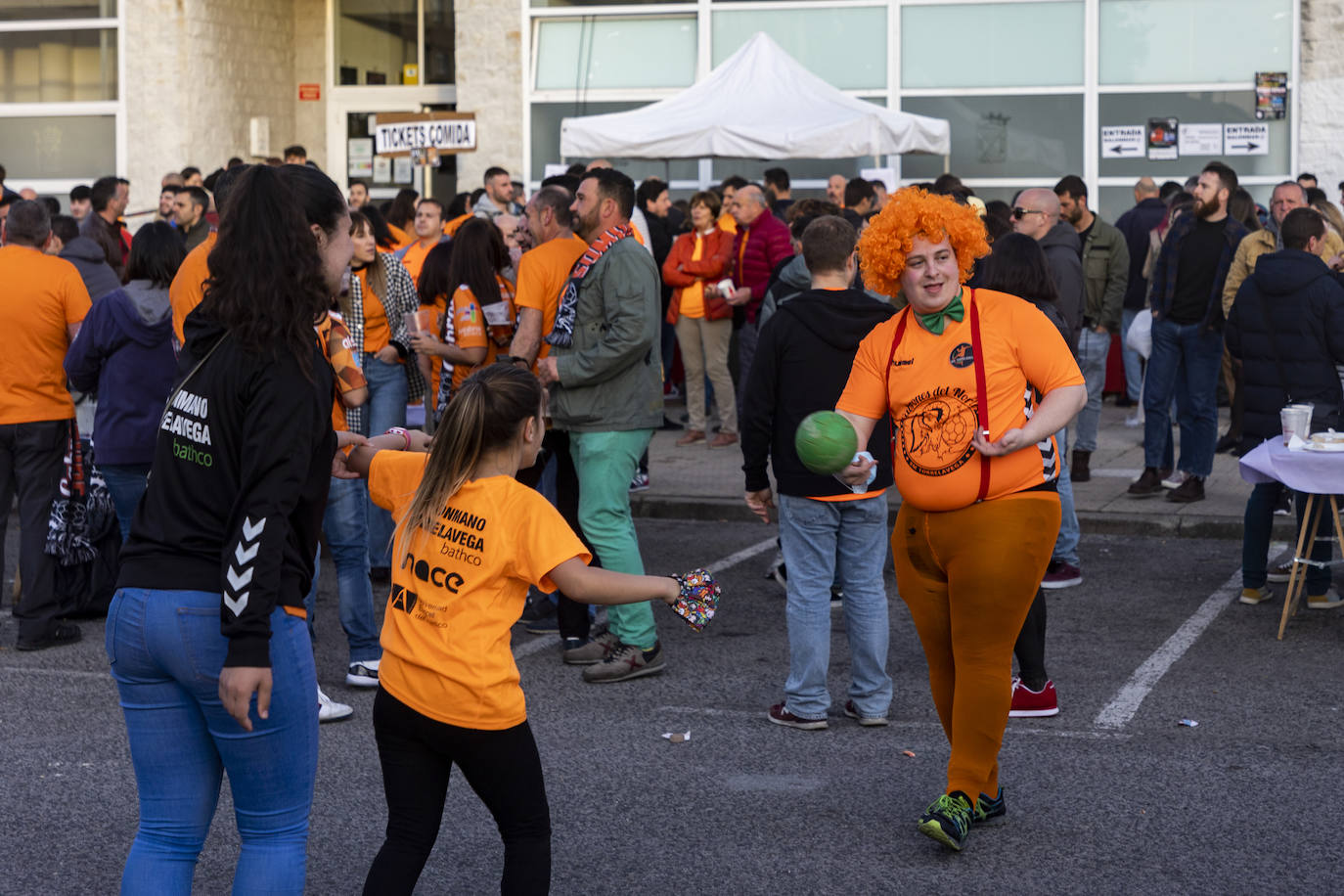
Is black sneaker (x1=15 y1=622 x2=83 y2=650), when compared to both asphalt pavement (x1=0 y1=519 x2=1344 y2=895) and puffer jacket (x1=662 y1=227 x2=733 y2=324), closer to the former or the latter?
asphalt pavement (x1=0 y1=519 x2=1344 y2=895)

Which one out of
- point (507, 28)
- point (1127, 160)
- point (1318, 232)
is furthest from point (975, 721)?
point (507, 28)

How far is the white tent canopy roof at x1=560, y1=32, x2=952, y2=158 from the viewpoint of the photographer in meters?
14.4

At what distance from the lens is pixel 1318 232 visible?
330 inches

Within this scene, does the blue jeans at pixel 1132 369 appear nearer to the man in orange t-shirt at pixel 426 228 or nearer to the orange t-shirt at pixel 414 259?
the man in orange t-shirt at pixel 426 228

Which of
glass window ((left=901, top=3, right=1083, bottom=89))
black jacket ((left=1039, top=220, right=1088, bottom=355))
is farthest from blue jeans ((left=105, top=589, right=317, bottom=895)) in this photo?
glass window ((left=901, top=3, right=1083, bottom=89))

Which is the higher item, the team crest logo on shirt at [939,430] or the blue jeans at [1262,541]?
the team crest logo on shirt at [939,430]

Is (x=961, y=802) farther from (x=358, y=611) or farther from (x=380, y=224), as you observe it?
(x=380, y=224)

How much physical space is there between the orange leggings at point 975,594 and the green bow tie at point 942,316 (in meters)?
0.54

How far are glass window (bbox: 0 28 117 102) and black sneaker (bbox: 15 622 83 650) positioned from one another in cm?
1374

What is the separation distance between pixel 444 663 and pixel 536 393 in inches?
25.9

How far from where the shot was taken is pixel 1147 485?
35.6ft

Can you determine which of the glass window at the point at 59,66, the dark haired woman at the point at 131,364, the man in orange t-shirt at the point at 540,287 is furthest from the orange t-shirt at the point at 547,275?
the glass window at the point at 59,66

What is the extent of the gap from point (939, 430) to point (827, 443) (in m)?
0.34

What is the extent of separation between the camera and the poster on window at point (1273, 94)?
16328mm
